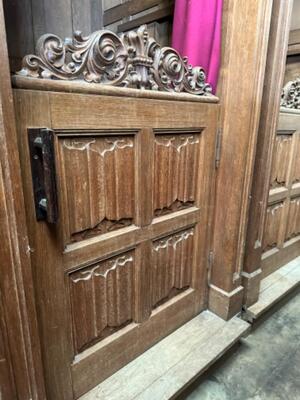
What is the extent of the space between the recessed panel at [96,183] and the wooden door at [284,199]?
92cm

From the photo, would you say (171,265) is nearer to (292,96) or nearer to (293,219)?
(293,219)

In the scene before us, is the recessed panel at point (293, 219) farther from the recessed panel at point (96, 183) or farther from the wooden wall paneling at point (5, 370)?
the wooden wall paneling at point (5, 370)

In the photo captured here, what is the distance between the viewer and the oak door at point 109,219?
68 centimetres

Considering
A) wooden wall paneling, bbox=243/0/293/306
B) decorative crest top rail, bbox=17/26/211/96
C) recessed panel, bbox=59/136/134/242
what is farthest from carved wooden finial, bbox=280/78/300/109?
recessed panel, bbox=59/136/134/242

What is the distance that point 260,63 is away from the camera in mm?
991

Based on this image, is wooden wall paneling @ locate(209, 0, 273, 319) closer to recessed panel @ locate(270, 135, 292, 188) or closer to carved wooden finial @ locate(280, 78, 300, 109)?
recessed panel @ locate(270, 135, 292, 188)

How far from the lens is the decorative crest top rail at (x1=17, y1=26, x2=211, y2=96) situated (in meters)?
0.64

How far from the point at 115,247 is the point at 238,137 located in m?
0.62

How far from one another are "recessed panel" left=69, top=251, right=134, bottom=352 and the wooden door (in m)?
0.93

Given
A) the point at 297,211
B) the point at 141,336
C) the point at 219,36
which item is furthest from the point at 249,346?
the point at 219,36

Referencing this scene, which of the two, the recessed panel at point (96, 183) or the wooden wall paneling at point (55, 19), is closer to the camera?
the recessed panel at point (96, 183)

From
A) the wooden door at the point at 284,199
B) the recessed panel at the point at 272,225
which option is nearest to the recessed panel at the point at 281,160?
the wooden door at the point at 284,199

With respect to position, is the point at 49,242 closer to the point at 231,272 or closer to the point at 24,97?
the point at 24,97

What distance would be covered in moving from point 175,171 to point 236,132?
291 mm
